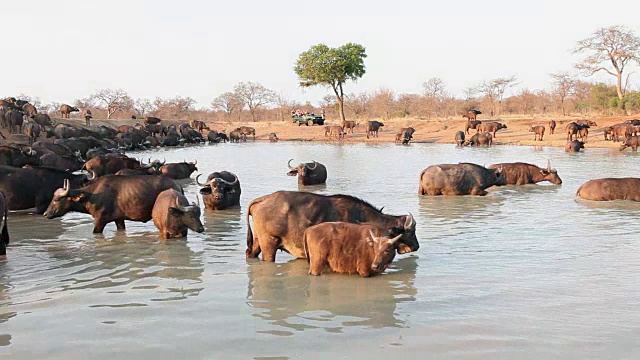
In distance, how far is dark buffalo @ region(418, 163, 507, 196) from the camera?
1391 centimetres

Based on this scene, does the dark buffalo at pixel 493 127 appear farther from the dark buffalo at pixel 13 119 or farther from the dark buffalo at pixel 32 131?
the dark buffalo at pixel 13 119

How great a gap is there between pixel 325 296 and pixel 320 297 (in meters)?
0.05

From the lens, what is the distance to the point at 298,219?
23.5 feet

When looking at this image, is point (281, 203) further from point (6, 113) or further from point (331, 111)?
point (331, 111)

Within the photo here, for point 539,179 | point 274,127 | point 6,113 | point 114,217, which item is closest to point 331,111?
point 274,127

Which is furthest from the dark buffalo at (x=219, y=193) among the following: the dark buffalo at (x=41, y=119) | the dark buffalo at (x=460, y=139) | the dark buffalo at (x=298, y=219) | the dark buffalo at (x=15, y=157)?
the dark buffalo at (x=460, y=139)

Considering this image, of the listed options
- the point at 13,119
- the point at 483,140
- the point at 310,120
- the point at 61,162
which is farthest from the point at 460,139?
the point at 61,162

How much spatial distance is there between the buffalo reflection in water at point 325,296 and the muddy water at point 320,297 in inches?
0.8

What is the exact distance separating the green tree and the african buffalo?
47.1 m

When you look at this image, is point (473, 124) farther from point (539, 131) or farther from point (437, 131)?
point (539, 131)

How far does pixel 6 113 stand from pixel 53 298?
25373 millimetres

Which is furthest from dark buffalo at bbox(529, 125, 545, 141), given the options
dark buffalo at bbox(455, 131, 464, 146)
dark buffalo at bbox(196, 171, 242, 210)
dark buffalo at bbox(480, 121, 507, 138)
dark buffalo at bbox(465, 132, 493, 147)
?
dark buffalo at bbox(196, 171, 242, 210)

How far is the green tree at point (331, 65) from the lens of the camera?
56.1 m

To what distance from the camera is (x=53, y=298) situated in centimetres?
602
